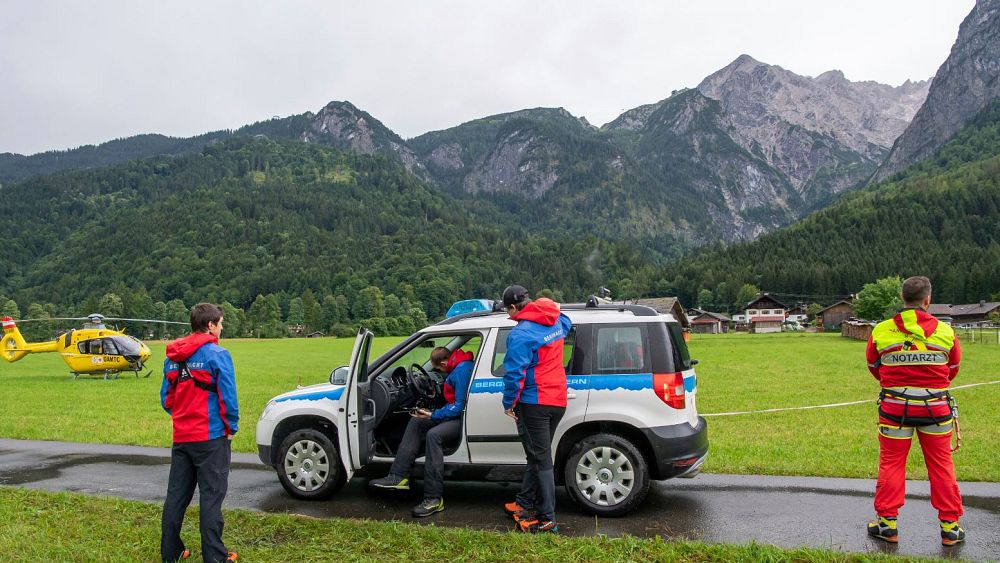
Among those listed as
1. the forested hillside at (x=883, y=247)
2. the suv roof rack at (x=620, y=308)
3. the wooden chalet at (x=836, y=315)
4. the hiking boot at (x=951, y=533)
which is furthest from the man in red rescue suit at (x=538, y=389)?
the forested hillside at (x=883, y=247)

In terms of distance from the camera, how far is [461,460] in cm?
693

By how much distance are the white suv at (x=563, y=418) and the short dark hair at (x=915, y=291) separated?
6.92ft

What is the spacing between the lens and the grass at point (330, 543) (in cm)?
525

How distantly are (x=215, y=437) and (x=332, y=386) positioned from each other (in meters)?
2.37

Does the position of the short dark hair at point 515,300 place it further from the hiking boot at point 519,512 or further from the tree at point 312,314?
the tree at point 312,314

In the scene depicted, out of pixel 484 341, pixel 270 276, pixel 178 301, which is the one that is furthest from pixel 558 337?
pixel 270 276

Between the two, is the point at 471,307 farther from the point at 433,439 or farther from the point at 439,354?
the point at 433,439

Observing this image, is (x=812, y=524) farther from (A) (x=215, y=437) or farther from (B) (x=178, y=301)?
(B) (x=178, y=301)

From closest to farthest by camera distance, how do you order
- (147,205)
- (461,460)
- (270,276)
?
(461,460) → (270,276) → (147,205)

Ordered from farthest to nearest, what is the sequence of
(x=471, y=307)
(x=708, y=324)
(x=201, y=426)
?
1. (x=708, y=324)
2. (x=471, y=307)
3. (x=201, y=426)

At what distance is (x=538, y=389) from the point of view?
19.6 ft

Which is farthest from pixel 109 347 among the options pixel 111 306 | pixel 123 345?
pixel 111 306

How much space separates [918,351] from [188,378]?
6053mm

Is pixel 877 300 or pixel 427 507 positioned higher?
pixel 877 300
